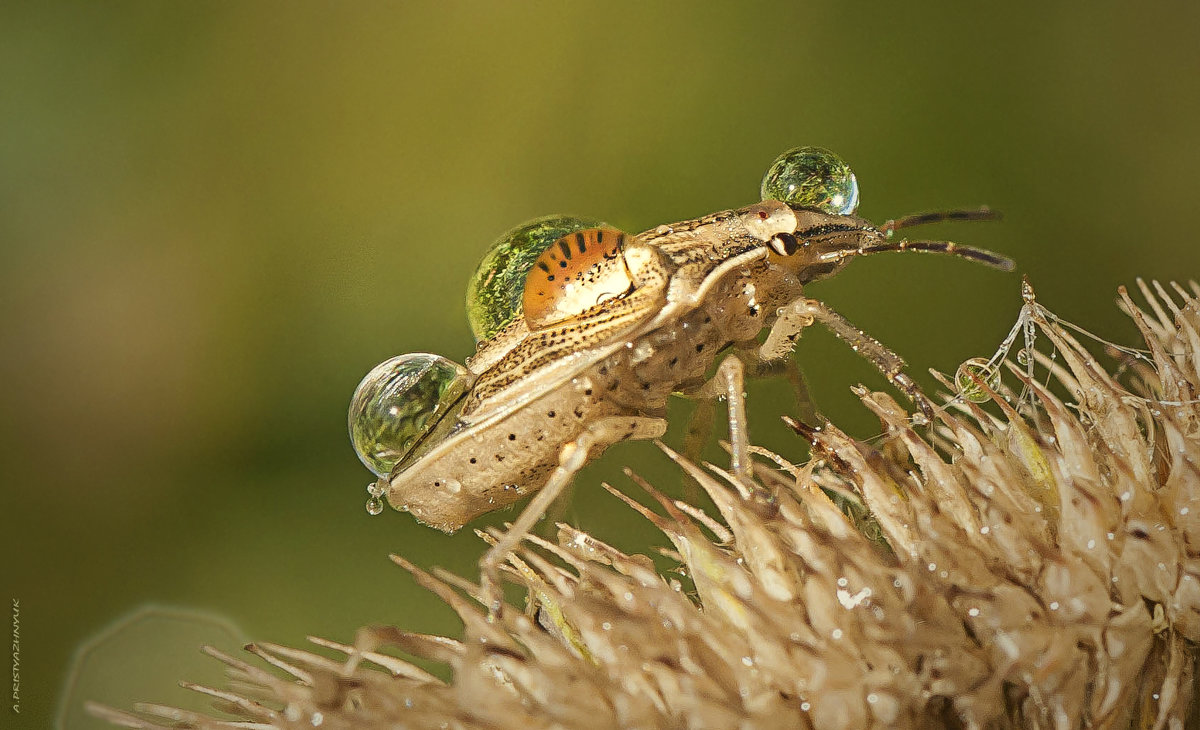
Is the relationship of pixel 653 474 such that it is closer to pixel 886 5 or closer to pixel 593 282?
pixel 593 282

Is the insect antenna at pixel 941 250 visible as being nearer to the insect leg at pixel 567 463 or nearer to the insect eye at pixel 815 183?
the insect eye at pixel 815 183

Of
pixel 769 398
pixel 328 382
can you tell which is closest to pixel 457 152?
pixel 328 382

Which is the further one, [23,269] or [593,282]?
[23,269]

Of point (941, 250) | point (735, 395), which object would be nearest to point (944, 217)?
point (941, 250)

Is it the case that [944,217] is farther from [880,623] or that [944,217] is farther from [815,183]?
[880,623]

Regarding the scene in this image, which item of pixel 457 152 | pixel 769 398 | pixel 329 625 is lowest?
pixel 329 625

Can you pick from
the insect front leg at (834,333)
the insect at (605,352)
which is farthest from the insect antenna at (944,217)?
the insect front leg at (834,333)
